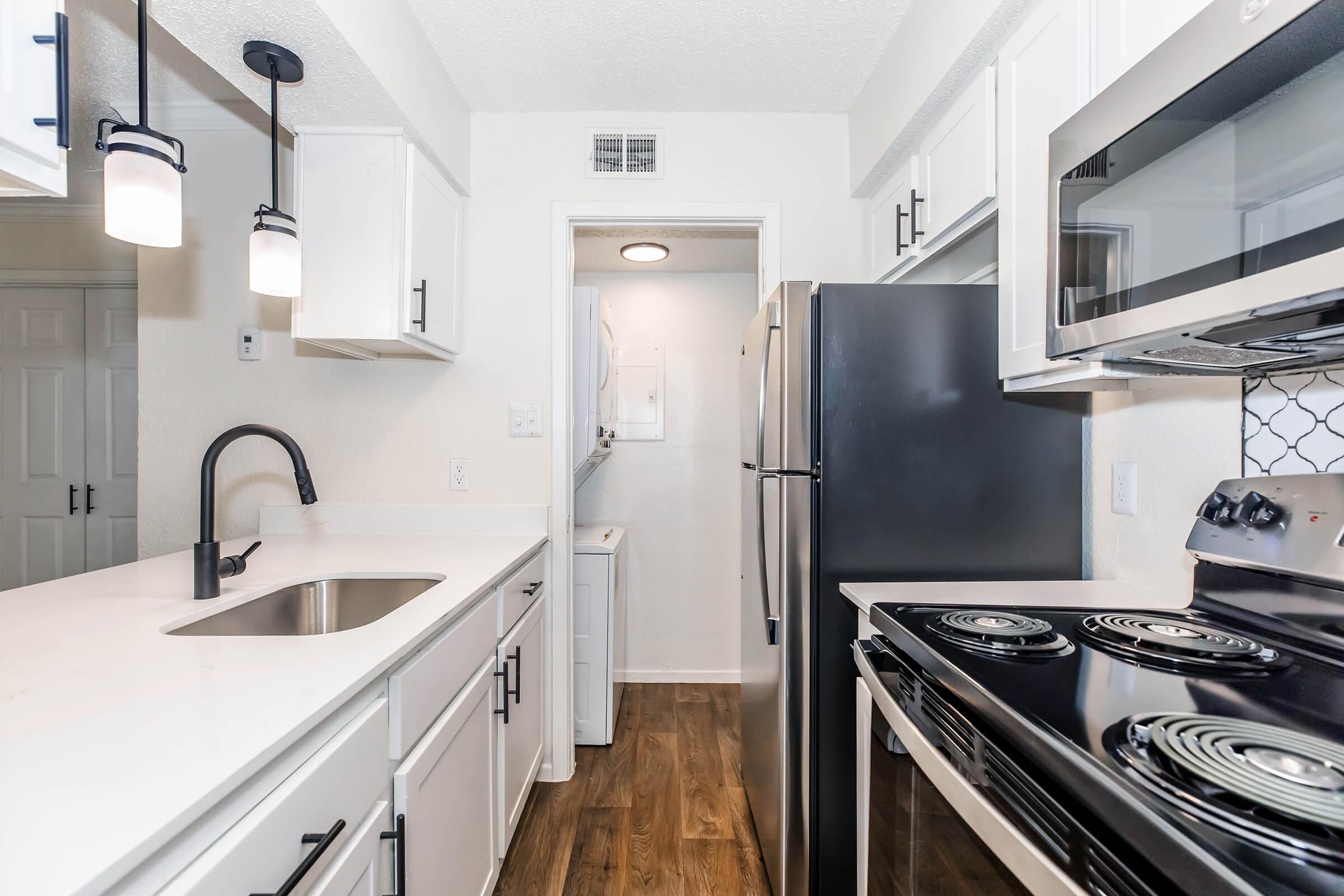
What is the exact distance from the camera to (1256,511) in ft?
3.23

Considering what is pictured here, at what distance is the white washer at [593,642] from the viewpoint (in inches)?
101

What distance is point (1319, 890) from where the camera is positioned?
405mm

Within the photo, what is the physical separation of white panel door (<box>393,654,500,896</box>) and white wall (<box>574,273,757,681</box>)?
186 centimetres

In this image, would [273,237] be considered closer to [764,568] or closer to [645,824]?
[764,568]

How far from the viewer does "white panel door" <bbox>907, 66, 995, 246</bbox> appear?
141 centimetres

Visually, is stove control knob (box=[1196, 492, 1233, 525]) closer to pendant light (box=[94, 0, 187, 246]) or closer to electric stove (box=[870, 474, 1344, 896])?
electric stove (box=[870, 474, 1344, 896])

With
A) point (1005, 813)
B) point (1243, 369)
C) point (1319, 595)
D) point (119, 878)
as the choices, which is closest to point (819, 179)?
point (1243, 369)

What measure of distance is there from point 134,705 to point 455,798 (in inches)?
27.8

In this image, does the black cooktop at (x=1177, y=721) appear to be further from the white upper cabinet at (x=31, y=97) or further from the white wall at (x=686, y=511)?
the white wall at (x=686, y=511)

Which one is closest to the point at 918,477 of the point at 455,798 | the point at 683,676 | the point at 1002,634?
the point at 1002,634

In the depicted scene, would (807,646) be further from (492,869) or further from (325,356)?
(325,356)

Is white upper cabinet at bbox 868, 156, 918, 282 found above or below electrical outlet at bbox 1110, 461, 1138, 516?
above

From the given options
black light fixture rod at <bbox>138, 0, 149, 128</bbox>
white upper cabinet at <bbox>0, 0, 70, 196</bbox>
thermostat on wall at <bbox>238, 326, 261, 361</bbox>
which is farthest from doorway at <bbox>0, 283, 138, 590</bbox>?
white upper cabinet at <bbox>0, 0, 70, 196</bbox>

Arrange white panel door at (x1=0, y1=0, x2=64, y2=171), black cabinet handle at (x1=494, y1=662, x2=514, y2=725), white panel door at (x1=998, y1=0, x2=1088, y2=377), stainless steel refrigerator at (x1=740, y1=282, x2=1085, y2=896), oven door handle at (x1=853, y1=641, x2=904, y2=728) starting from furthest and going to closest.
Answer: black cabinet handle at (x1=494, y1=662, x2=514, y2=725) → stainless steel refrigerator at (x1=740, y1=282, x2=1085, y2=896) → white panel door at (x1=998, y1=0, x2=1088, y2=377) → oven door handle at (x1=853, y1=641, x2=904, y2=728) → white panel door at (x1=0, y1=0, x2=64, y2=171)
